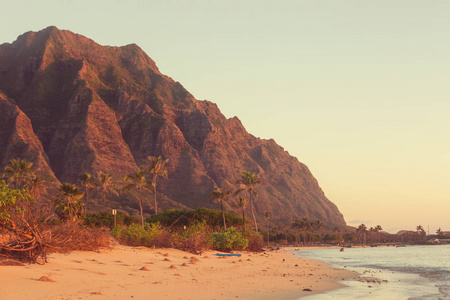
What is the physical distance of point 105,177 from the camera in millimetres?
140250

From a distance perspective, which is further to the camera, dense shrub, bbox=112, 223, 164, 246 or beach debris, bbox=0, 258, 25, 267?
dense shrub, bbox=112, 223, 164, 246

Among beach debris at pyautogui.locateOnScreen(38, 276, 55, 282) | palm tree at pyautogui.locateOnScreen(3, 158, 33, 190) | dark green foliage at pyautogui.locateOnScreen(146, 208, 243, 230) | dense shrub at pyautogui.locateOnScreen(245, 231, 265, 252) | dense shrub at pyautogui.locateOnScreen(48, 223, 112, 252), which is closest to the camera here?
beach debris at pyautogui.locateOnScreen(38, 276, 55, 282)

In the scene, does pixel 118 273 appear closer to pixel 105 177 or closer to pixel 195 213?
pixel 195 213

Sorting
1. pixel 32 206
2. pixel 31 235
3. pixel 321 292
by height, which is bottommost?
pixel 321 292

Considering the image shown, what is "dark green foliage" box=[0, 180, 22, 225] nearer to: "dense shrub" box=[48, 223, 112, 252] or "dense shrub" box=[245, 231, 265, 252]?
"dense shrub" box=[48, 223, 112, 252]

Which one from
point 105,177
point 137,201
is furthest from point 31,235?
point 137,201

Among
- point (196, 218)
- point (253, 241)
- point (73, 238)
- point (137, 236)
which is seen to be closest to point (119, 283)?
point (73, 238)

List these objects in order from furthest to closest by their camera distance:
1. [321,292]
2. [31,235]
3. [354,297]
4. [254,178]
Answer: [254,178], [321,292], [354,297], [31,235]

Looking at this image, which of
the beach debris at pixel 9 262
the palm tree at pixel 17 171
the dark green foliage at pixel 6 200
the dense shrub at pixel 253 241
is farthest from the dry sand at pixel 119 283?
the palm tree at pixel 17 171

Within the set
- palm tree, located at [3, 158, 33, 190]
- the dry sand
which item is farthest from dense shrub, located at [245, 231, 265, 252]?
palm tree, located at [3, 158, 33, 190]

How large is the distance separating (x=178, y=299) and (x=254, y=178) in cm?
9643

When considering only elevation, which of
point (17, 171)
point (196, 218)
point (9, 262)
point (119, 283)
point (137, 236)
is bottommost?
point (119, 283)

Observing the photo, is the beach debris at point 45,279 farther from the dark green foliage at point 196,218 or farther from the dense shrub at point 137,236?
the dark green foliage at point 196,218

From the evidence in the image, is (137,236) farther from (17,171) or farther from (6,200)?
(17,171)
